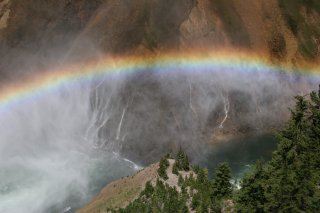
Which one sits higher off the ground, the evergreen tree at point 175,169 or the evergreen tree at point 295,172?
the evergreen tree at point 295,172

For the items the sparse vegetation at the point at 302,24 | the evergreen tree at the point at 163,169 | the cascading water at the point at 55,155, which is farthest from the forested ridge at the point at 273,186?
the sparse vegetation at the point at 302,24

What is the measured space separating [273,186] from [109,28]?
49.5m

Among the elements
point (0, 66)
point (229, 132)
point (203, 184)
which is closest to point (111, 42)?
point (0, 66)

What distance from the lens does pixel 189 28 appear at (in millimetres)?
77688

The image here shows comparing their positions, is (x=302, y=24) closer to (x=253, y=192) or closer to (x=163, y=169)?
(x=163, y=169)

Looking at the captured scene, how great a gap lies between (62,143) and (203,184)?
33.7m

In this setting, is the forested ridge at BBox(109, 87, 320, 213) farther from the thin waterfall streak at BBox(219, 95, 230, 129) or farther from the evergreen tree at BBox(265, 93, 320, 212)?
the thin waterfall streak at BBox(219, 95, 230, 129)

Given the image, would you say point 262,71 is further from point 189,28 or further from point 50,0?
point 50,0

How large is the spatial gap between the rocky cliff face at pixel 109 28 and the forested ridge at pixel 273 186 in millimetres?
36404

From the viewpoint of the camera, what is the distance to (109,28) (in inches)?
2965

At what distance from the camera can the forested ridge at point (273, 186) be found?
29188mm

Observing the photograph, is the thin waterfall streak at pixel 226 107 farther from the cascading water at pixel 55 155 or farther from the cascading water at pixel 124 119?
the cascading water at pixel 55 155

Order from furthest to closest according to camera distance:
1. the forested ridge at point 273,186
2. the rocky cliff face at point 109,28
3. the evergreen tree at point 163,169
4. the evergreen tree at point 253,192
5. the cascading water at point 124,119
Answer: the rocky cliff face at point 109,28 → the cascading water at point 124,119 → the evergreen tree at point 163,169 → the evergreen tree at point 253,192 → the forested ridge at point 273,186

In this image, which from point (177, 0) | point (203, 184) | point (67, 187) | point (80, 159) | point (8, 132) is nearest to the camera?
point (203, 184)
